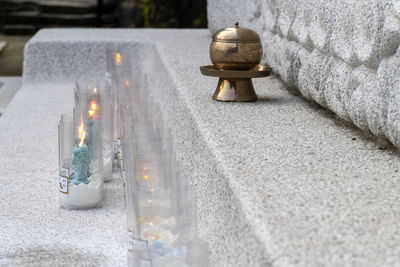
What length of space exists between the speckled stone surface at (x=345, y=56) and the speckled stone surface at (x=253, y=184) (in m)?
0.08

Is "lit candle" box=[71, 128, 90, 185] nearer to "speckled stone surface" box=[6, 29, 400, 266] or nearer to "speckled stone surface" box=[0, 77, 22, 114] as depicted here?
"speckled stone surface" box=[6, 29, 400, 266]

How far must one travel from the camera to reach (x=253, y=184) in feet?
4.34

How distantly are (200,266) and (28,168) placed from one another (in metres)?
1.39

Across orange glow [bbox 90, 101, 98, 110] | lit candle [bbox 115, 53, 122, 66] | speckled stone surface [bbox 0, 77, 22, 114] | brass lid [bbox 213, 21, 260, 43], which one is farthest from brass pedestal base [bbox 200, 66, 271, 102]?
speckled stone surface [bbox 0, 77, 22, 114]

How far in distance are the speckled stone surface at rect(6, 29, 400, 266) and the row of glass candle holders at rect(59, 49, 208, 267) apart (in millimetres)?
77

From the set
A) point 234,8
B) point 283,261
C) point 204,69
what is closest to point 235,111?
point 204,69

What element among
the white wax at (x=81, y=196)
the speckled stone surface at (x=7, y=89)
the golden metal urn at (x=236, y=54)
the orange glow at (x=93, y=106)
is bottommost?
the speckled stone surface at (x=7, y=89)

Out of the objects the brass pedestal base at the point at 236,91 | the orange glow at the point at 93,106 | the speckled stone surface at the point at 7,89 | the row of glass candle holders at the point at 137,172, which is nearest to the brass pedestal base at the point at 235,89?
the brass pedestal base at the point at 236,91

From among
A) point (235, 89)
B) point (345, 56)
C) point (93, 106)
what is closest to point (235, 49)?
point (235, 89)

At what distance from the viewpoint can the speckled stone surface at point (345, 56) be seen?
4.91 feet

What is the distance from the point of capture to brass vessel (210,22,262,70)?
212 cm

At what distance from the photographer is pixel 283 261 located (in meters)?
0.98

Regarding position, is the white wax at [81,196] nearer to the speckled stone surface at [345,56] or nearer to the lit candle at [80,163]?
the lit candle at [80,163]

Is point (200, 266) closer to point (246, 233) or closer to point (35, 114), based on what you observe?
point (246, 233)
